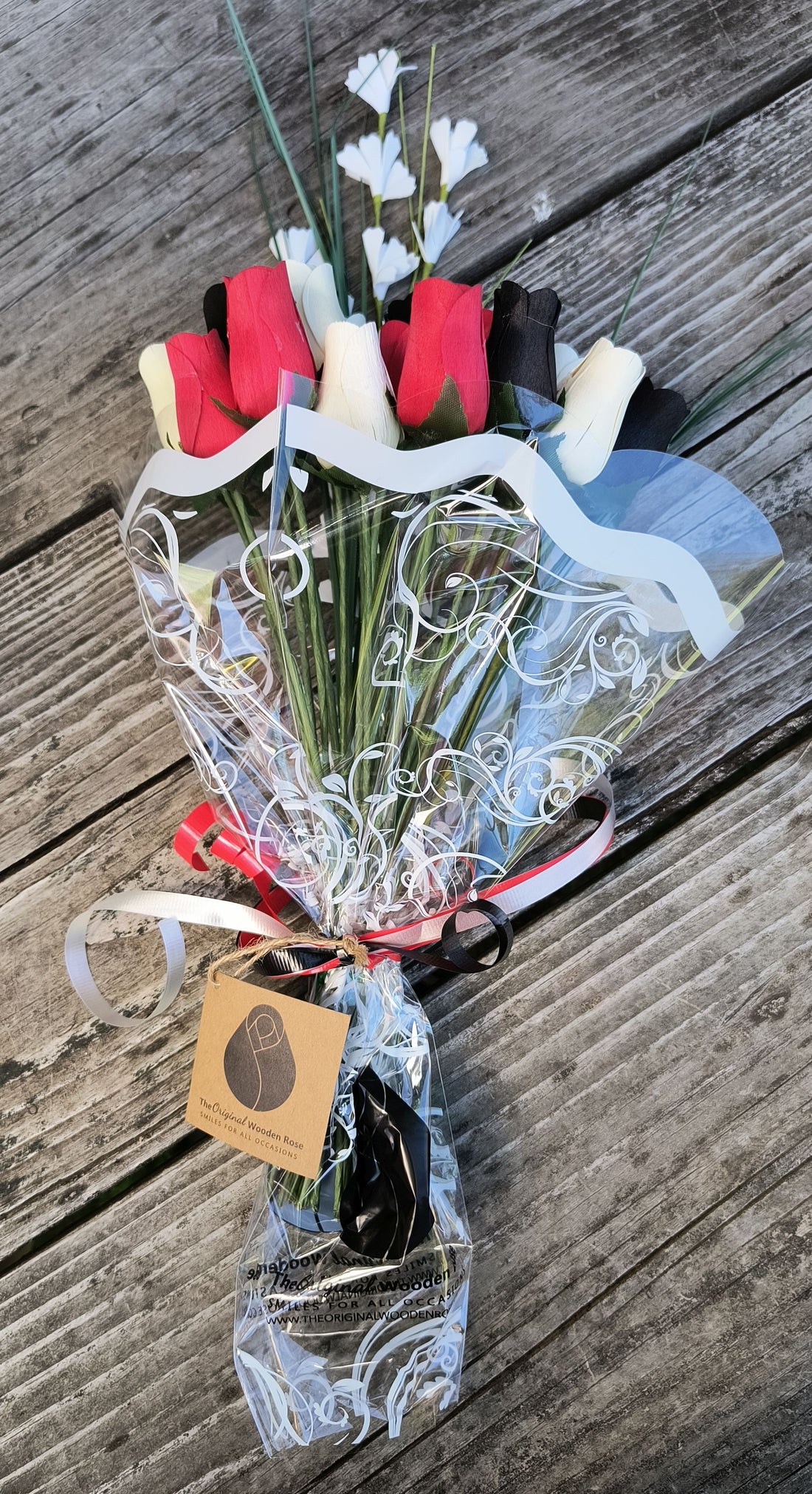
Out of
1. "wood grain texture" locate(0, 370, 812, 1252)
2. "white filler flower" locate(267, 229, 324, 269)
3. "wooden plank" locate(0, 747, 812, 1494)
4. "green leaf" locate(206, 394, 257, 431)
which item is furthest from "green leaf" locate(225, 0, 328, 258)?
"wooden plank" locate(0, 747, 812, 1494)

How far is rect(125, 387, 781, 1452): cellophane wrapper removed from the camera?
0.60 meters

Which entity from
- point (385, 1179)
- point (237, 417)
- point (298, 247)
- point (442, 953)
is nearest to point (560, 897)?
point (442, 953)

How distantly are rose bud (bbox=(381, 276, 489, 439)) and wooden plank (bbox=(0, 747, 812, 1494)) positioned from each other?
452 millimetres

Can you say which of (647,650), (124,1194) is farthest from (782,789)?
(124,1194)

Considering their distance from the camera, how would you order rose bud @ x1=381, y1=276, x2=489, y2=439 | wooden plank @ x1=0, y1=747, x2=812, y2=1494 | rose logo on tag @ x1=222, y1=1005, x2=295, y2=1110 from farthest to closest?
1. wooden plank @ x1=0, y1=747, x2=812, y2=1494
2. rose logo on tag @ x1=222, y1=1005, x2=295, y2=1110
3. rose bud @ x1=381, y1=276, x2=489, y2=439

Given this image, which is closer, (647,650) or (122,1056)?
(647,650)

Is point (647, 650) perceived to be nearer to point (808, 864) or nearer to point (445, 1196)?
point (808, 864)

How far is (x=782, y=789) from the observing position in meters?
0.84

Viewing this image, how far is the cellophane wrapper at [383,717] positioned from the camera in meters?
0.60

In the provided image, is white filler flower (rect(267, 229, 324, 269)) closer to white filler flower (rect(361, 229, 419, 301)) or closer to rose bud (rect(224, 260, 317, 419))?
white filler flower (rect(361, 229, 419, 301))

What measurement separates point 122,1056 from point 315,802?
355 mm

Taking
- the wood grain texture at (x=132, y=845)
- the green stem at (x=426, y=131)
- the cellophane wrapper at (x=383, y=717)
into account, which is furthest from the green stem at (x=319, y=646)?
the green stem at (x=426, y=131)

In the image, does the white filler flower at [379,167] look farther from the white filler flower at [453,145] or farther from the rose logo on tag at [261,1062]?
the rose logo on tag at [261,1062]

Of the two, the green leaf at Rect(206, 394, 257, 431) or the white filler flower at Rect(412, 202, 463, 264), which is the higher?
the green leaf at Rect(206, 394, 257, 431)
